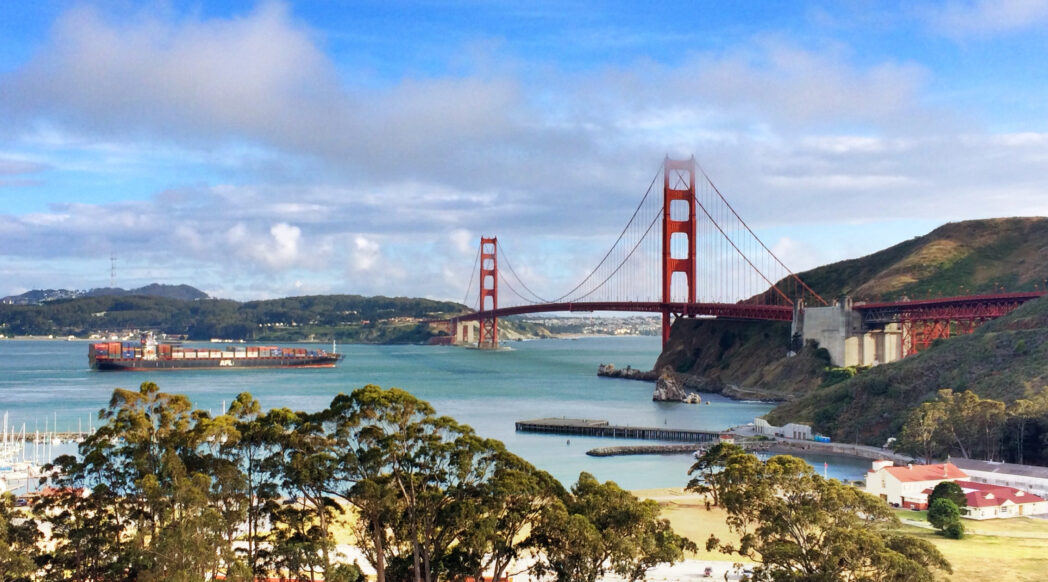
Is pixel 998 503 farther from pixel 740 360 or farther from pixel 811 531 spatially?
pixel 740 360

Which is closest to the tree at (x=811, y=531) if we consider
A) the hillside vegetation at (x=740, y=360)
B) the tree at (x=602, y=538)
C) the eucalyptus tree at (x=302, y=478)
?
the tree at (x=602, y=538)

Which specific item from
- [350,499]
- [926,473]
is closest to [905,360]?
[926,473]

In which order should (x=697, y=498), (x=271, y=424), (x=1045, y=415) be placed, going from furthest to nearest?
(x=1045, y=415), (x=697, y=498), (x=271, y=424)

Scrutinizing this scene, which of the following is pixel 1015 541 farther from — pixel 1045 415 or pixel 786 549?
pixel 1045 415

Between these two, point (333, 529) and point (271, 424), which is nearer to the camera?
point (271, 424)

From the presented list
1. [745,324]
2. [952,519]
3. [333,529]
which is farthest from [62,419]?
[745,324]

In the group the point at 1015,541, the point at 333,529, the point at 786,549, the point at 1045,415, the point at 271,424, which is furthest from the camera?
the point at 1045,415

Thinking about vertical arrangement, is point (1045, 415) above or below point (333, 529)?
above

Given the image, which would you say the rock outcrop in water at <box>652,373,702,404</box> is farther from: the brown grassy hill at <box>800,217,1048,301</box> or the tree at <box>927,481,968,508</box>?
the tree at <box>927,481,968,508</box>
